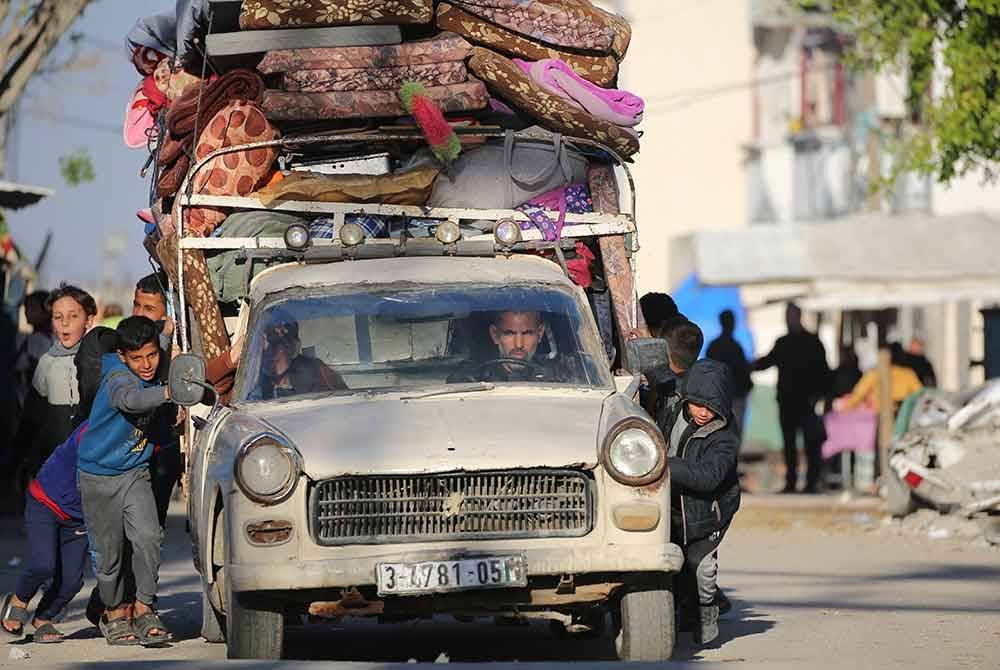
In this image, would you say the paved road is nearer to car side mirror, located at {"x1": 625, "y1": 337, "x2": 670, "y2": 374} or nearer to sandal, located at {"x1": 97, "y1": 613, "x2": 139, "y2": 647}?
sandal, located at {"x1": 97, "y1": 613, "x2": 139, "y2": 647}

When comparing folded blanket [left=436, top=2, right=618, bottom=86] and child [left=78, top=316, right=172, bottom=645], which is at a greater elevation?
folded blanket [left=436, top=2, right=618, bottom=86]

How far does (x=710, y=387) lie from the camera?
1090cm

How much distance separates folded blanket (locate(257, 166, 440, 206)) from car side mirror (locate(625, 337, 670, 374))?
6.39 feet

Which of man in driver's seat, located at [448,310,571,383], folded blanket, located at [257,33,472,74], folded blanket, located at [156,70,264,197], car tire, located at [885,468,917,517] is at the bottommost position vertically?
car tire, located at [885,468,917,517]

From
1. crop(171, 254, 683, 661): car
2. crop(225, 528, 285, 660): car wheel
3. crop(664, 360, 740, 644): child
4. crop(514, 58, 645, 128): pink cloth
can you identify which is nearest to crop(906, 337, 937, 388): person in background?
crop(514, 58, 645, 128): pink cloth

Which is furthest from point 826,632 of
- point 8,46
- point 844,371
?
point 844,371

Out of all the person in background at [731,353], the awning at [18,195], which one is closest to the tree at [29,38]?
the awning at [18,195]

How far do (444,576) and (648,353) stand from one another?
73.8 inches

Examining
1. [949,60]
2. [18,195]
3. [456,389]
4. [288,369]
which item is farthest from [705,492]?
[18,195]

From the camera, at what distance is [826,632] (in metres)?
11.7

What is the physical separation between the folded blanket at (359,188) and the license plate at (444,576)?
323 centimetres

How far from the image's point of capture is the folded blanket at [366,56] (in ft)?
41.2

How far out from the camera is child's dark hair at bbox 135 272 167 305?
519 inches

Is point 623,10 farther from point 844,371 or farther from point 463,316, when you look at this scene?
point 463,316
